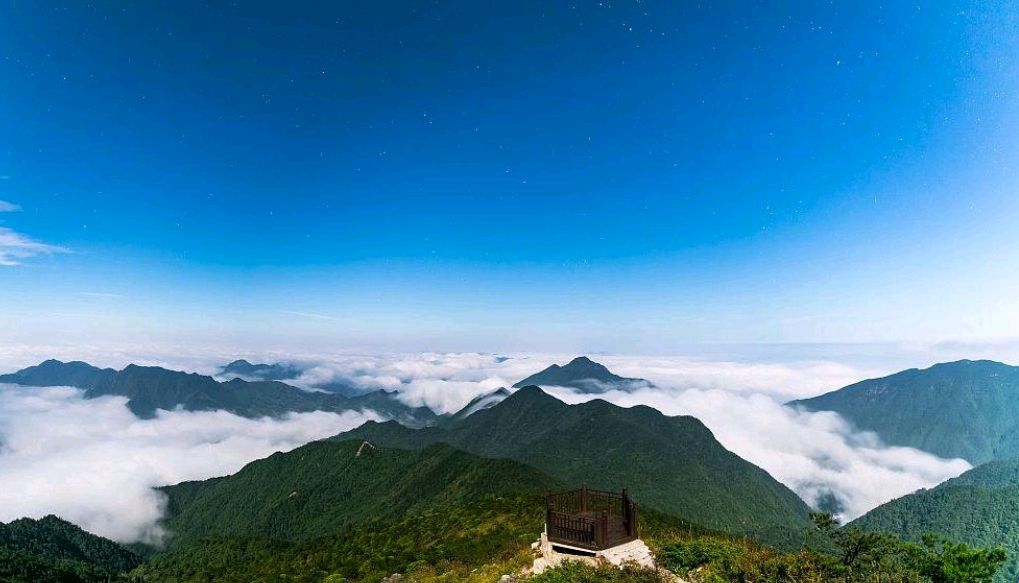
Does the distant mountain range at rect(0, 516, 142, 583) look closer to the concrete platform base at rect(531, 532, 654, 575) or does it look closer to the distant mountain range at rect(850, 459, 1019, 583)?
the concrete platform base at rect(531, 532, 654, 575)

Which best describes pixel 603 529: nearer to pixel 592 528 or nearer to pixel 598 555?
pixel 592 528

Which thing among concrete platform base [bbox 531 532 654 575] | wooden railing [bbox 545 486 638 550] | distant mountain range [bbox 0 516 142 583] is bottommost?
distant mountain range [bbox 0 516 142 583]

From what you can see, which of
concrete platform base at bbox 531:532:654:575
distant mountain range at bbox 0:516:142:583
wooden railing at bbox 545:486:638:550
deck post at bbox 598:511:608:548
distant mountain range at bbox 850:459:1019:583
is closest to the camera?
concrete platform base at bbox 531:532:654:575

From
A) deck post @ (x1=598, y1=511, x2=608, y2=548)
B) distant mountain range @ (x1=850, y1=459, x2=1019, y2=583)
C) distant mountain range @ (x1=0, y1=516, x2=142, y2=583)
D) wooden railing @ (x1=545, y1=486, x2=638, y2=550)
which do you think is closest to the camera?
deck post @ (x1=598, y1=511, x2=608, y2=548)

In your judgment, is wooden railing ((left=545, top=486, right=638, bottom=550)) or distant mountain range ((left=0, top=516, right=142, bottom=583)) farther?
distant mountain range ((left=0, top=516, right=142, bottom=583))

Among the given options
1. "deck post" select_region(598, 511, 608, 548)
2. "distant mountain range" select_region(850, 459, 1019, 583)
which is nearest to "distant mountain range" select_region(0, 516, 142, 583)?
"deck post" select_region(598, 511, 608, 548)

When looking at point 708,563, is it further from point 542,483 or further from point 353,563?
point 542,483

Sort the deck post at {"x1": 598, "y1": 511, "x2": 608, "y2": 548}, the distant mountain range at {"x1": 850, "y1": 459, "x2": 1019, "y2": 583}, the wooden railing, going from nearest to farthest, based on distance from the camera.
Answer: the deck post at {"x1": 598, "y1": 511, "x2": 608, "y2": 548}
the wooden railing
the distant mountain range at {"x1": 850, "y1": 459, "x2": 1019, "y2": 583}

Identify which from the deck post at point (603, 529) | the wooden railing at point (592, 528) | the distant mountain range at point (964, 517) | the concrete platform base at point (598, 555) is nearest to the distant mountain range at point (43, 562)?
the concrete platform base at point (598, 555)

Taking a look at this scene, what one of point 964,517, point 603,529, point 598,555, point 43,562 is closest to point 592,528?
point 603,529

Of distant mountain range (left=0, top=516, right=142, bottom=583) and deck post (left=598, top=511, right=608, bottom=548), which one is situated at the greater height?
deck post (left=598, top=511, right=608, bottom=548)

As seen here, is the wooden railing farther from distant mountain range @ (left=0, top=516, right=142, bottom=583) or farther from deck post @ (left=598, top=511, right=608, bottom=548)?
distant mountain range @ (left=0, top=516, right=142, bottom=583)

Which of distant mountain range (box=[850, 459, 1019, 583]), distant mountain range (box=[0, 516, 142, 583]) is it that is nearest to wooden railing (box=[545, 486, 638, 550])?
distant mountain range (box=[0, 516, 142, 583])

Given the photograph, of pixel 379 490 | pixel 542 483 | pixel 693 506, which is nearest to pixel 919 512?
pixel 693 506
